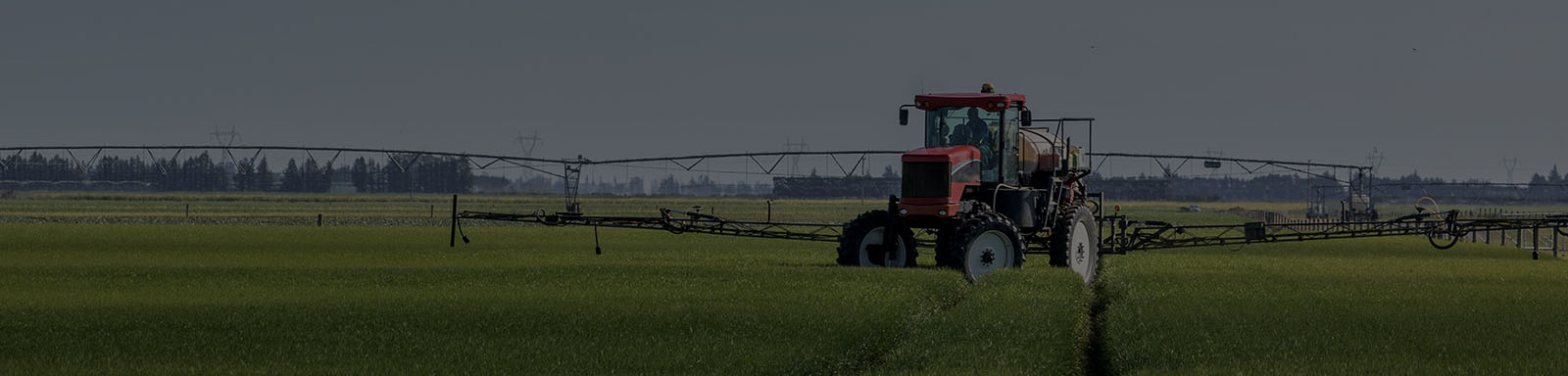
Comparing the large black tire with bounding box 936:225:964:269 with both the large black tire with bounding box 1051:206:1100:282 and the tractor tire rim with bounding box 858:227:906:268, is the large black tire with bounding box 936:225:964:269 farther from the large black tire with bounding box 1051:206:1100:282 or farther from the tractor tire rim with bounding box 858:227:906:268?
the large black tire with bounding box 1051:206:1100:282

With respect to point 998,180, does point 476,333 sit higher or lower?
lower

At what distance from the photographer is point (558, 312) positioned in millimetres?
21672

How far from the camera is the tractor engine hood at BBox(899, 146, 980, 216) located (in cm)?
2958

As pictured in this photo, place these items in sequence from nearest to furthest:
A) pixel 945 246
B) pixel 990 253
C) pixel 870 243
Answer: pixel 990 253 < pixel 945 246 < pixel 870 243

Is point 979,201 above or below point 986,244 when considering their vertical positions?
above

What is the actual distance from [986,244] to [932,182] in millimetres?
1509

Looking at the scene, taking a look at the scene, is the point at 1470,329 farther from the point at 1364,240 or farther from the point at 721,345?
the point at 1364,240

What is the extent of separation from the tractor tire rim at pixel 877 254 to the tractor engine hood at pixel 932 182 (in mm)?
978

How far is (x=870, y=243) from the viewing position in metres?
31.2

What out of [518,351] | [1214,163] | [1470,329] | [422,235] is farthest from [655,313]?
[1214,163]

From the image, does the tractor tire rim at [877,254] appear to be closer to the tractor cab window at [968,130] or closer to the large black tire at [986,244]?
the large black tire at [986,244]

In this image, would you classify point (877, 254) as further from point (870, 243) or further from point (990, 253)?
point (990, 253)

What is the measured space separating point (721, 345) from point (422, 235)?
141 ft

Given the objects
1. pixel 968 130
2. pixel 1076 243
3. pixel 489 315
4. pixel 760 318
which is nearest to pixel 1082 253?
pixel 1076 243
